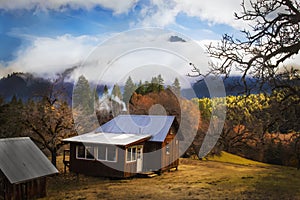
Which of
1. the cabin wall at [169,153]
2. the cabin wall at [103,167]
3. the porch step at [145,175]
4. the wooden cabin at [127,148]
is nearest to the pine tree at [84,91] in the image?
the wooden cabin at [127,148]

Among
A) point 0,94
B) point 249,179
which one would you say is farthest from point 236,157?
point 0,94

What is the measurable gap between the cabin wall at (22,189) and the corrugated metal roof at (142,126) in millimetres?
8910

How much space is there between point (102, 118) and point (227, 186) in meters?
18.2

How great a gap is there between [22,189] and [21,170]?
746mm

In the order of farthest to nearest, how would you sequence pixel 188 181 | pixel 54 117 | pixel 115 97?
pixel 115 97 < pixel 54 117 < pixel 188 181

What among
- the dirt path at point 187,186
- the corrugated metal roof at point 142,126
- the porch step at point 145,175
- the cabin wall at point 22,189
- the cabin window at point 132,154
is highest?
the corrugated metal roof at point 142,126

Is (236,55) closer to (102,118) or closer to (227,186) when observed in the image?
(227,186)

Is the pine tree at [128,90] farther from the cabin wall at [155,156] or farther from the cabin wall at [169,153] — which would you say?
the cabin wall at [155,156]

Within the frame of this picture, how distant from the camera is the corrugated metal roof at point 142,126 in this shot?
22.5m

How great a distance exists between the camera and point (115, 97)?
3756 cm

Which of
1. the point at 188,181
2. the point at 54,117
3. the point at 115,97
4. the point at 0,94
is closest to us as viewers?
the point at 188,181

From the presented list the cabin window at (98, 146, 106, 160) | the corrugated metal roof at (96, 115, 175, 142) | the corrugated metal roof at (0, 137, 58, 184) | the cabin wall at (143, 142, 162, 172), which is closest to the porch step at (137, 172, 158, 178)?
the cabin wall at (143, 142, 162, 172)

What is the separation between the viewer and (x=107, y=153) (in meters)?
20.0

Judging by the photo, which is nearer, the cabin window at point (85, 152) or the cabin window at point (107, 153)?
the cabin window at point (107, 153)
